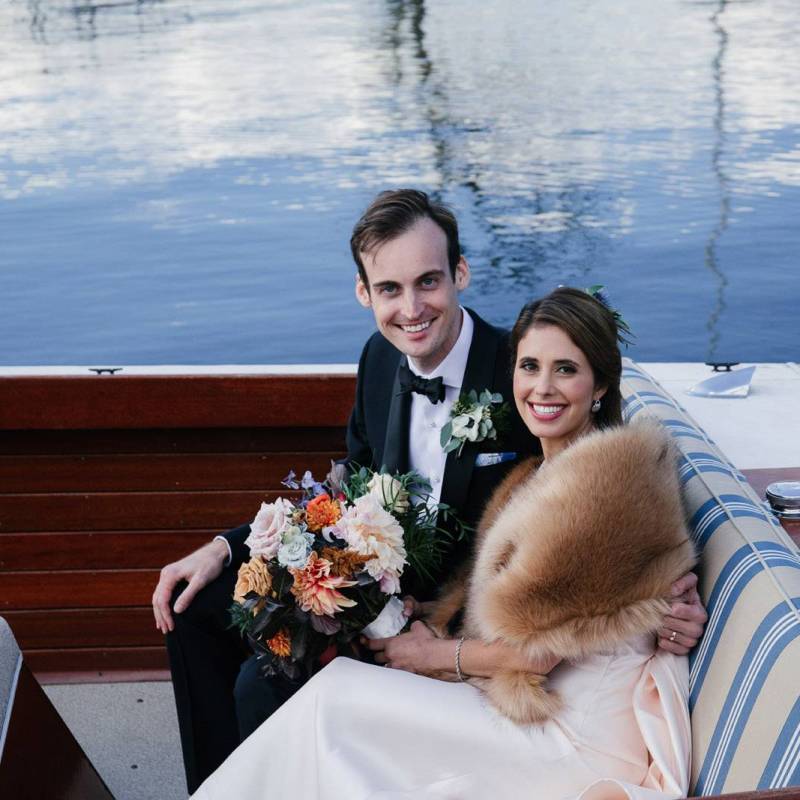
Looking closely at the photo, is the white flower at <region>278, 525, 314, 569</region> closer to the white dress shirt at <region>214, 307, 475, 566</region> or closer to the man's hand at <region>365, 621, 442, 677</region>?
the man's hand at <region>365, 621, 442, 677</region>

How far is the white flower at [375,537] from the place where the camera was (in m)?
1.98

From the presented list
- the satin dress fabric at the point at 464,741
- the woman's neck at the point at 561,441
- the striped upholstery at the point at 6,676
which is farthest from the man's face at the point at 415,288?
the striped upholstery at the point at 6,676

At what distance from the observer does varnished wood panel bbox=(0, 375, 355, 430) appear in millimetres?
2961

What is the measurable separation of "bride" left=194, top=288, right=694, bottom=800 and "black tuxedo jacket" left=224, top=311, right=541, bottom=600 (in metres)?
0.34

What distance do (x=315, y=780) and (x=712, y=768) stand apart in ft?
2.06

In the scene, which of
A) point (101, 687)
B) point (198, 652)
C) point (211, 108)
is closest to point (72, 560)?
point (101, 687)

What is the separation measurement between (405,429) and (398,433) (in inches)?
1.0

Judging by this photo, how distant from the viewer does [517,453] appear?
7.80 ft

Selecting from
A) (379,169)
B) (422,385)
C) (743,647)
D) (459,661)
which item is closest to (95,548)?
(422,385)

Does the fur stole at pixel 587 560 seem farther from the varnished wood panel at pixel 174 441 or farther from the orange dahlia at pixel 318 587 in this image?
the varnished wood panel at pixel 174 441

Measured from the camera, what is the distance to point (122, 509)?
3.09 metres

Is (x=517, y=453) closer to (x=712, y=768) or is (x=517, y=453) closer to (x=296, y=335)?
(x=712, y=768)

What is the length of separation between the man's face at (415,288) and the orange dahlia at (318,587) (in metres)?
0.58

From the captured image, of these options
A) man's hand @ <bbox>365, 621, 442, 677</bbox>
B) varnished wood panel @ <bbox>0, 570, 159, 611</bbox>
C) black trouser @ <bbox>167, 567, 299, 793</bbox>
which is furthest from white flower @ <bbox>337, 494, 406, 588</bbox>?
varnished wood panel @ <bbox>0, 570, 159, 611</bbox>
